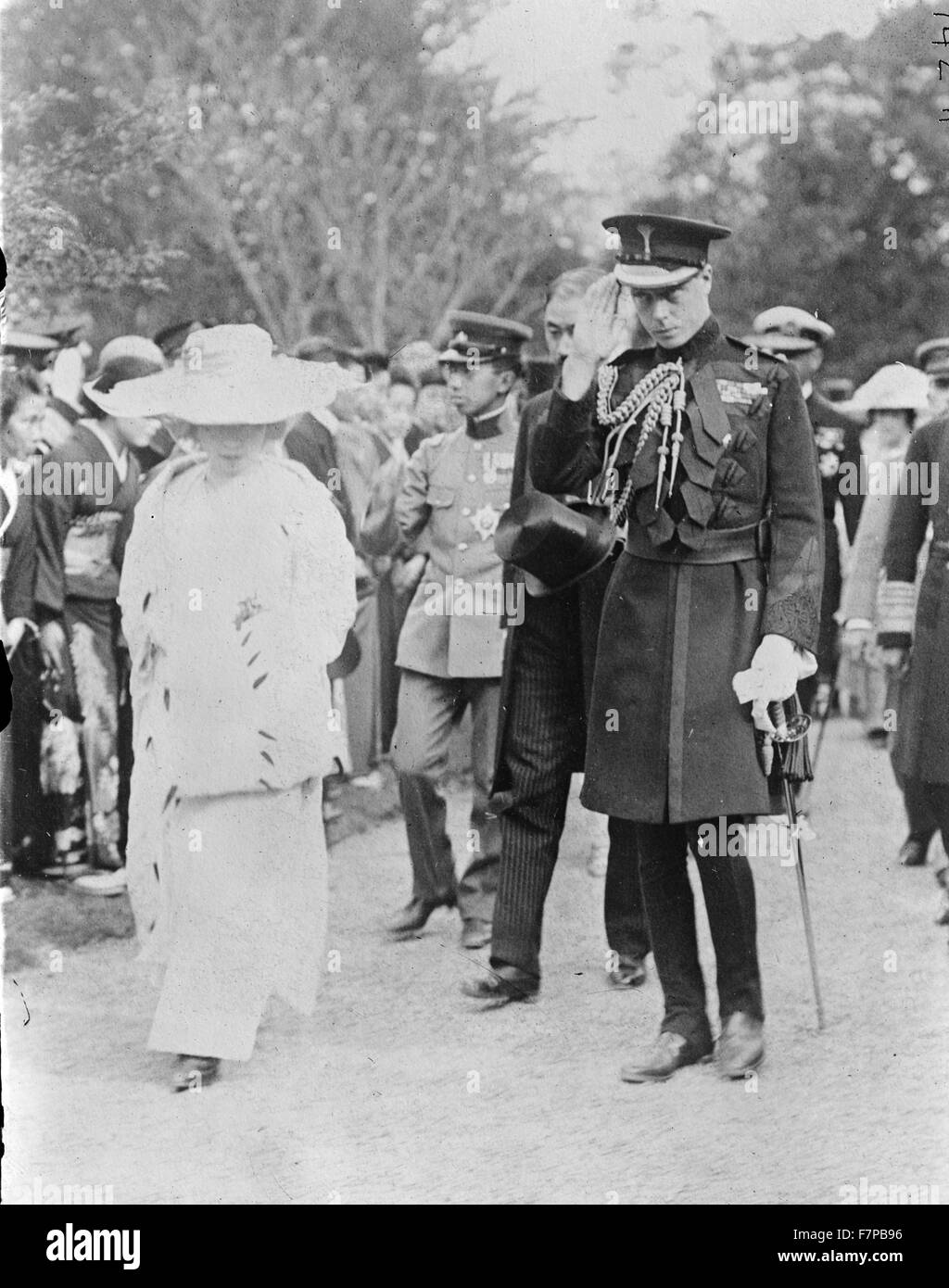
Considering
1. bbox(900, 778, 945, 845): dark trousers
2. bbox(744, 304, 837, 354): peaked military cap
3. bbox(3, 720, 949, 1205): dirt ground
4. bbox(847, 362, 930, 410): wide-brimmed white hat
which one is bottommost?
bbox(3, 720, 949, 1205): dirt ground

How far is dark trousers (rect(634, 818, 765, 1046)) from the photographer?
232 inches

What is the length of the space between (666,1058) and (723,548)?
1.62 meters

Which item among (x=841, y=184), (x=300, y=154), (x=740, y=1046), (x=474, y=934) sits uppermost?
(x=300, y=154)

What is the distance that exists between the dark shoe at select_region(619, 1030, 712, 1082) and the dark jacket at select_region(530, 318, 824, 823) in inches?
30.4

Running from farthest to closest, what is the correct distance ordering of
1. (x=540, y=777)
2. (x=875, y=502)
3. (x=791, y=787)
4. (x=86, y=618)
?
(x=86, y=618) → (x=875, y=502) → (x=540, y=777) → (x=791, y=787)

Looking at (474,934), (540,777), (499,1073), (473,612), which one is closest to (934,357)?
(473,612)

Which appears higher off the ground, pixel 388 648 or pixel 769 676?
pixel 769 676

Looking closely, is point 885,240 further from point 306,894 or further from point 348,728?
point 306,894

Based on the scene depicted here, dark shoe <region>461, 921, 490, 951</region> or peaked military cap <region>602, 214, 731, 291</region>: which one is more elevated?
peaked military cap <region>602, 214, 731, 291</region>

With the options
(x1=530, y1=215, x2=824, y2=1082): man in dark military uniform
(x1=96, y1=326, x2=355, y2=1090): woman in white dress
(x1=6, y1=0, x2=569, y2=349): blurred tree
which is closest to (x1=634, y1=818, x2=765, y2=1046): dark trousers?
(x1=530, y1=215, x2=824, y2=1082): man in dark military uniform

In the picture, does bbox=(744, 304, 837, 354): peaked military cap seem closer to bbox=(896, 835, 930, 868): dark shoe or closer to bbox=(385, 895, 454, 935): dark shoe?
bbox=(896, 835, 930, 868): dark shoe

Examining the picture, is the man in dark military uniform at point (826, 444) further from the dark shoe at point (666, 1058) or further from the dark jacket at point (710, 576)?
the dark shoe at point (666, 1058)

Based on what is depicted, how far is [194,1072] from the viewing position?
6086 mm

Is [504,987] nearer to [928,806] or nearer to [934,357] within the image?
[928,806]
